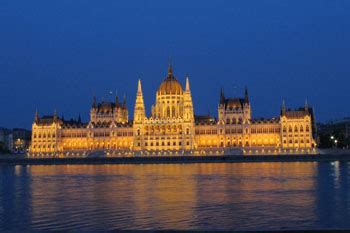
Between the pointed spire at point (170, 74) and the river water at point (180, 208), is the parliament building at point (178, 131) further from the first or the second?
the river water at point (180, 208)

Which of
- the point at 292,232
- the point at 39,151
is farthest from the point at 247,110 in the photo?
the point at 292,232

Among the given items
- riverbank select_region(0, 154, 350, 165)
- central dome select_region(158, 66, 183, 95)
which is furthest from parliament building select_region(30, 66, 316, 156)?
riverbank select_region(0, 154, 350, 165)

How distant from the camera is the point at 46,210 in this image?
29375 millimetres

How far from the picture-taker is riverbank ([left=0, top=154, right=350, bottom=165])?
101m

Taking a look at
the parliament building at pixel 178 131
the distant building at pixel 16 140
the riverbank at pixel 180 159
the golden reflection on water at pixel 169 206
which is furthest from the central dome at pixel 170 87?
the golden reflection on water at pixel 169 206

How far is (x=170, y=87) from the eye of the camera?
479 ft

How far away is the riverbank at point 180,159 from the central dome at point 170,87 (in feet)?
122

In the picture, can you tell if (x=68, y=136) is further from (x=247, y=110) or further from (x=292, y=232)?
(x=292, y=232)

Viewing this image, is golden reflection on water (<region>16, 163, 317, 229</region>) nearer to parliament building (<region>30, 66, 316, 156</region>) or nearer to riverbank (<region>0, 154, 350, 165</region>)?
riverbank (<region>0, 154, 350, 165</region>)

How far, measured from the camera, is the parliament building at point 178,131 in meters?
132

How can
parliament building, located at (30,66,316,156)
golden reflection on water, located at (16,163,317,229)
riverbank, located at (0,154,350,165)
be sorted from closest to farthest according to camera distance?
1. golden reflection on water, located at (16,163,317,229)
2. riverbank, located at (0,154,350,165)
3. parliament building, located at (30,66,316,156)

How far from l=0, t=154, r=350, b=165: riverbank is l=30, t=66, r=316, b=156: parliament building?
16.2 m

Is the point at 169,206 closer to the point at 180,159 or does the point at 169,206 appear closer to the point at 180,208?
the point at 180,208

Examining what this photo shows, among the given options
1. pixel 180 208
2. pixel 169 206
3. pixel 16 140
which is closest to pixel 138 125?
pixel 16 140
